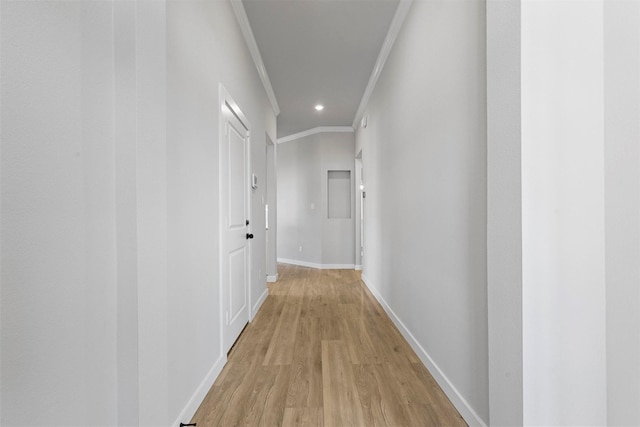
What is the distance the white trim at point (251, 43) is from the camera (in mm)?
2432

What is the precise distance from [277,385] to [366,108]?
12.8 ft

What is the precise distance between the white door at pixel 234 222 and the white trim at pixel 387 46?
1.65m

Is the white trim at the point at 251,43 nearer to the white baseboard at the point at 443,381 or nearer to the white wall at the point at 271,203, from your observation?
the white wall at the point at 271,203

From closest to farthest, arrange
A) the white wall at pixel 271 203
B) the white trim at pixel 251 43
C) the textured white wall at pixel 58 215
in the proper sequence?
the textured white wall at pixel 58 215 → the white trim at pixel 251 43 → the white wall at pixel 271 203

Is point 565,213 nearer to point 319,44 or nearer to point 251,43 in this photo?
point 319,44

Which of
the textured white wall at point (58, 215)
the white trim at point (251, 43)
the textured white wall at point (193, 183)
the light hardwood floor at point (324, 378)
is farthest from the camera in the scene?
the white trim at point (251, 43)

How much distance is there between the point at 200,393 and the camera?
5.32 ft

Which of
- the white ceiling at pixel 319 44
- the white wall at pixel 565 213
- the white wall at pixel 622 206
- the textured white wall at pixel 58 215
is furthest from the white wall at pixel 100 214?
the white wall at pixel 622 206

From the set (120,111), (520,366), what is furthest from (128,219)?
(520,366)

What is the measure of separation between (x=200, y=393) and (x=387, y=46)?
3334mm

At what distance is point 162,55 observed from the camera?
1221 mm

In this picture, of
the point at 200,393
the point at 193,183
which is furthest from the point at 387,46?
the point at 200,393

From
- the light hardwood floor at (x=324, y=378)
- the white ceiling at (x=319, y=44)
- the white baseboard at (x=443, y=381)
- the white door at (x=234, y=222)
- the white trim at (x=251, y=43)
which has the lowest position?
the light hardwood floor at (x=324, y=378)

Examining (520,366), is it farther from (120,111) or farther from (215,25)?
(215,25)
